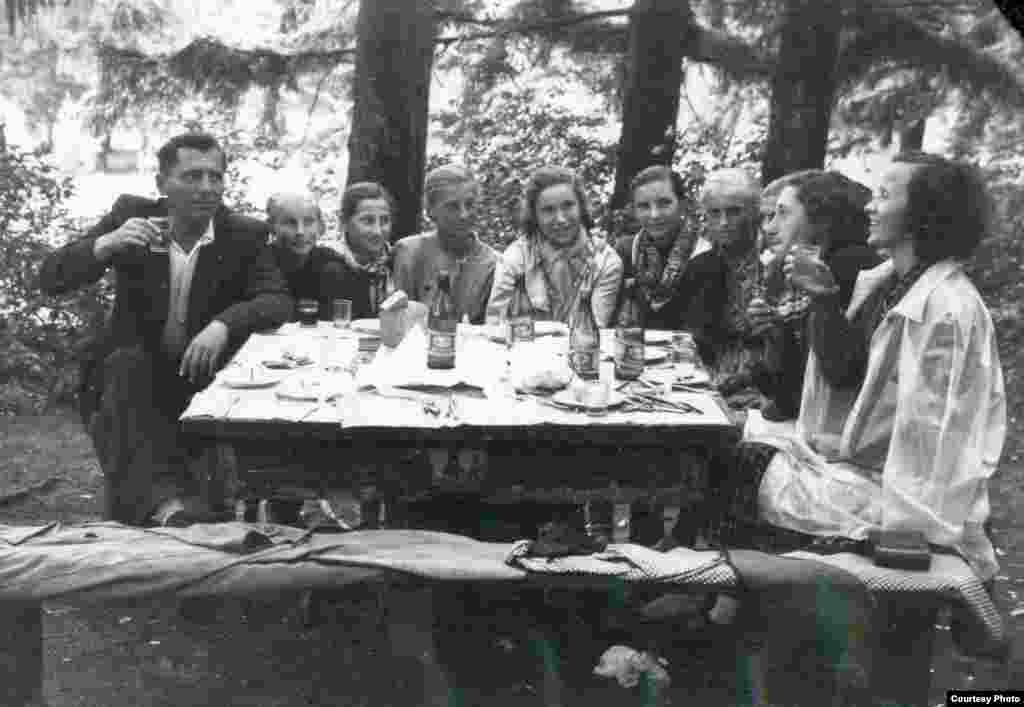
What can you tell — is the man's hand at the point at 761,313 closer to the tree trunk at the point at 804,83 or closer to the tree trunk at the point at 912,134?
the tree trunk at the point at 804,83

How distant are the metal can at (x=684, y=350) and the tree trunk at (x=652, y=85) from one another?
14.6 feet

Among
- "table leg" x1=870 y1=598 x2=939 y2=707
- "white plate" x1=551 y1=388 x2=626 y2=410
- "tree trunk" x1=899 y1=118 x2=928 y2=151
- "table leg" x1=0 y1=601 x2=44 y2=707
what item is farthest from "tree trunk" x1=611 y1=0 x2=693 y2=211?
Answer: "table leg" x1=0 y1=601 x2=44 y2=707

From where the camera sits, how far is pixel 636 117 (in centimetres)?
899

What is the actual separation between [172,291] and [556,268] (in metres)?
1.78

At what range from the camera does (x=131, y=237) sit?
451 cm

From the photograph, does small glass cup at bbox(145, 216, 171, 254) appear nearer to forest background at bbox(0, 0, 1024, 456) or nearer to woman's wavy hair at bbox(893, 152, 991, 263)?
woman's wavy hair at bbox(893, 152, 991, 263)

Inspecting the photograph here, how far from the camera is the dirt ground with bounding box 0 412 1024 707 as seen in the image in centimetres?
360

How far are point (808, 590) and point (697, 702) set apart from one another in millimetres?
829

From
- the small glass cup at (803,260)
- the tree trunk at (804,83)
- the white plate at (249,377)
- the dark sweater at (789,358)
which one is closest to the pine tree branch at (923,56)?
the tree trunk at (804,83)

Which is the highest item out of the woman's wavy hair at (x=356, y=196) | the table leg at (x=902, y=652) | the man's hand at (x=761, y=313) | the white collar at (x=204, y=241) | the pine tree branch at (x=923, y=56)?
the pine tree branch at (x=923, y=56)

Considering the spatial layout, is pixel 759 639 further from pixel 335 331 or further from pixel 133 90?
pixel 133 90

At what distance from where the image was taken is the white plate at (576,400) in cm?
349

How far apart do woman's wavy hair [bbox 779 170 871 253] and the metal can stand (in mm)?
615

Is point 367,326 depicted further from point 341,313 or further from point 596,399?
point 596,399
